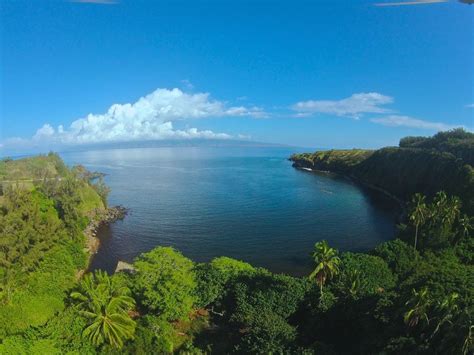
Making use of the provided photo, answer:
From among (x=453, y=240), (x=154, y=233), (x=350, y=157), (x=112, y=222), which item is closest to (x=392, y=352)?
(x=453, y=240)

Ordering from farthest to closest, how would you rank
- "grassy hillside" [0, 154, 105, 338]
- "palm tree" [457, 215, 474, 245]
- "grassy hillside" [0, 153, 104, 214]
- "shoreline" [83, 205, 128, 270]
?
"grassy hillside" [0, 153, 104, 214] < "shoreline" [83, 205, 128, 270] < "palm tree" [457, 215, 474, 245] < "grassy hillside" [0, 154, 105, 338]

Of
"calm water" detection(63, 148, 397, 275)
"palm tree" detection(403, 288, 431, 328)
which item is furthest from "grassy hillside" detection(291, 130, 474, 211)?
"palm tree" detection(403, 288, 431, 328)

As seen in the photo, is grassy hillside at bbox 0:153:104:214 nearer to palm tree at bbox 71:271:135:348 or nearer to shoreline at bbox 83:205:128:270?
shoreline at bbox 83:205:128:270

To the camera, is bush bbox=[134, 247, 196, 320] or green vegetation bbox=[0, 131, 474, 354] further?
bush bbox=[134, 247, 196, 320]

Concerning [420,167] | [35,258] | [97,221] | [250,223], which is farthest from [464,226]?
[97,221]

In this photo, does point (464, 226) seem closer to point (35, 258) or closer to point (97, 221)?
point (35, 258)
